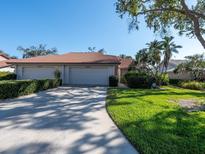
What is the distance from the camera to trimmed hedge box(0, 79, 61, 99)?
10867 mm

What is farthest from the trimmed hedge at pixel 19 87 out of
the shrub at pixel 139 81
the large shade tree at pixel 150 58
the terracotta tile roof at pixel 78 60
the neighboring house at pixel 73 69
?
the large shade tree at pixel 150 58

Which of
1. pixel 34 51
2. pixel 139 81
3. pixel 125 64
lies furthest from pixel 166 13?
pixel 34 51

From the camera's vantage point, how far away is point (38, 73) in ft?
Answer: 79.4

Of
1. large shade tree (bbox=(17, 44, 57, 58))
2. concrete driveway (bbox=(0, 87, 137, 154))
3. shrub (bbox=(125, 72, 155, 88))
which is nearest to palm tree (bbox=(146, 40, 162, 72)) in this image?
shrub (bbox=(125, 72, 155, 88))

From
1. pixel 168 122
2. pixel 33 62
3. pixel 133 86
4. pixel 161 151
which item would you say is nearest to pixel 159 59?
pixel 133 86

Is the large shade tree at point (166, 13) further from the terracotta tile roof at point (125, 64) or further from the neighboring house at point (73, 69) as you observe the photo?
the terracotta tile roof at point (125, 64)

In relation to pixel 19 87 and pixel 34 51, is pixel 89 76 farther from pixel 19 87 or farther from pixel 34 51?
pixel 34 51

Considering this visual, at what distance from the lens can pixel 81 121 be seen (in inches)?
264

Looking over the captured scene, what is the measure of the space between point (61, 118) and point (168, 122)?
12.0ft

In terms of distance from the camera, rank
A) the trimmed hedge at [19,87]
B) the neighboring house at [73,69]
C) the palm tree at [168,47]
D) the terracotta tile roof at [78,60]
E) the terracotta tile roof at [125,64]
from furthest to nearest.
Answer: the terracotta tile roof at [125,64]
the palm tree at [168,47]
the neighboring house at [73,69]
the terracotta tile roof at [78,60]
the trimmed hedge at [19,87]

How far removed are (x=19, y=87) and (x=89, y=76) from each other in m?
11.6

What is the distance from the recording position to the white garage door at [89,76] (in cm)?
2272

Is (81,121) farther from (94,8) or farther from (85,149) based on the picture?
(94,8)

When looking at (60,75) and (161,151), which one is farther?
(60,75)
